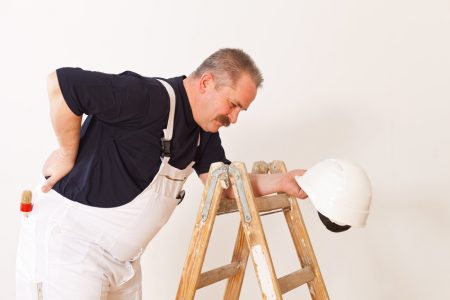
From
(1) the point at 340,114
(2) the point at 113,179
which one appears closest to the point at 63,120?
(2) the point at 113,179

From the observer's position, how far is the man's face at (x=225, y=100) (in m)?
1.54

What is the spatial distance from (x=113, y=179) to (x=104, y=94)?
0.97 feet

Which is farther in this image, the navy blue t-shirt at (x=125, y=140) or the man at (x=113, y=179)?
the man at (x=113, y=179)

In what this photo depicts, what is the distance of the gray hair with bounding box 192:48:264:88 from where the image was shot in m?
1.53

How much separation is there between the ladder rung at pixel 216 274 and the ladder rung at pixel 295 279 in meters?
0.23

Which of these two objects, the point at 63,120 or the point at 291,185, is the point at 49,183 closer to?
the point at 63,120

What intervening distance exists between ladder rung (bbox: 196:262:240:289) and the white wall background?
2.16 ft

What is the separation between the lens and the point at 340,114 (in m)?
2.24

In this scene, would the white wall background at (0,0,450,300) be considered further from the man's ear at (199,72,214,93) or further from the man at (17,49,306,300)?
the man's ear at (199,72,214,93)

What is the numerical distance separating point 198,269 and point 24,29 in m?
Answer: 2.19

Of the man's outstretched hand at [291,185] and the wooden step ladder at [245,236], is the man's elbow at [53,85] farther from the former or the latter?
the man's outstretched hand at [291,185]

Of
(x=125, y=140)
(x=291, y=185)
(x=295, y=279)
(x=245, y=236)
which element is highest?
(x=125, y=140)

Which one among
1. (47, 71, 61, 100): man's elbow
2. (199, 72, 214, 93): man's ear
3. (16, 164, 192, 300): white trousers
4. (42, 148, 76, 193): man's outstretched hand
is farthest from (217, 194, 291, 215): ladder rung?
(47, 71, 61, 100): man's elbow

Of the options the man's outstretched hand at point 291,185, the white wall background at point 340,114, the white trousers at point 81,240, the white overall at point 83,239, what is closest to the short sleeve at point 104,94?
the white overall at point 83,239
